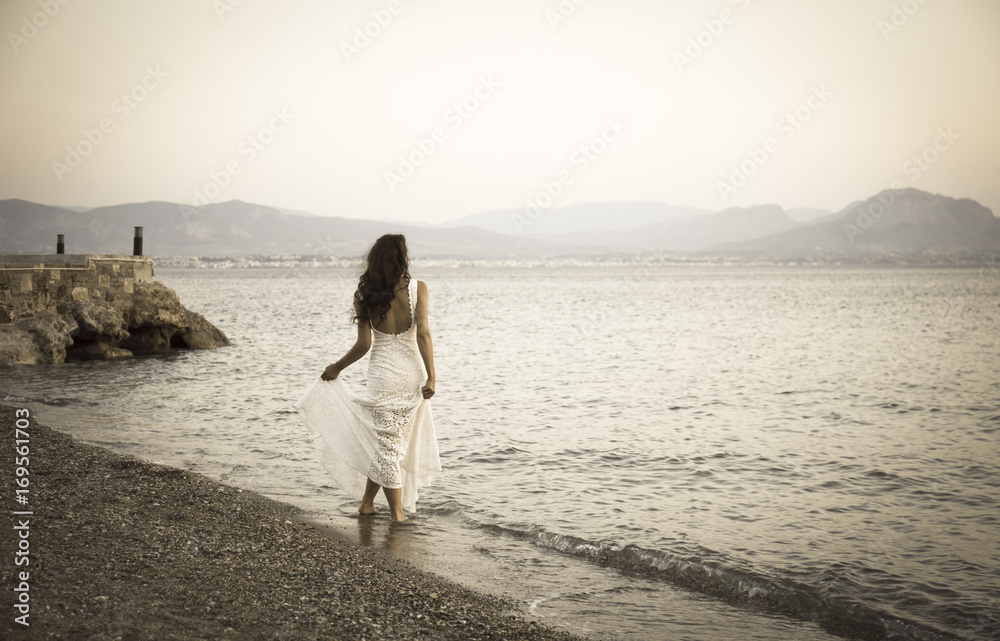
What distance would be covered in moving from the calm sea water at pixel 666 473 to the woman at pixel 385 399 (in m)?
0.54

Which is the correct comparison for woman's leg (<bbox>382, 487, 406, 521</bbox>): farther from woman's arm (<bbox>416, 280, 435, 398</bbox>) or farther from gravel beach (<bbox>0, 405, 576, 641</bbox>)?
woman's arm (<bbox>416, 280, 435, 398</bbox>)

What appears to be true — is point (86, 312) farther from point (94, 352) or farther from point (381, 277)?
point (381, 277)

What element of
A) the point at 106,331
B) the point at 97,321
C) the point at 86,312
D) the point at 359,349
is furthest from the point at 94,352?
the point at 359,349

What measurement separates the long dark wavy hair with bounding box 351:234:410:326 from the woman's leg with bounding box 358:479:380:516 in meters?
1.72

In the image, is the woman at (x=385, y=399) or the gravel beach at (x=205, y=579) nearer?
the gravel beach at (x=205, y=579)

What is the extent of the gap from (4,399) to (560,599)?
470 inches

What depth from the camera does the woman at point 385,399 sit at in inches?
241

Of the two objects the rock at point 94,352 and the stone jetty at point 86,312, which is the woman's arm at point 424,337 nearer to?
the stone jetty at point 86,312

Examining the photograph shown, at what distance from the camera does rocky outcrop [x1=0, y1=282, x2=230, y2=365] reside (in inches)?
719

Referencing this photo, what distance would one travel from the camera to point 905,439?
11.2 meters

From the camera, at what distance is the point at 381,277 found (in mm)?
6059

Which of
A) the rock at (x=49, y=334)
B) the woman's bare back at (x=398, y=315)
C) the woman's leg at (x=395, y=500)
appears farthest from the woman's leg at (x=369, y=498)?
the rock at (x=49, y=334)

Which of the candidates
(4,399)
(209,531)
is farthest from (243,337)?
(209,531)

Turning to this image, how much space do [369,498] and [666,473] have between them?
403 cm
